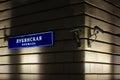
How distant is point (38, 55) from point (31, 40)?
1.50 ft

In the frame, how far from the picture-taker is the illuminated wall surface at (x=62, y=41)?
691 cm

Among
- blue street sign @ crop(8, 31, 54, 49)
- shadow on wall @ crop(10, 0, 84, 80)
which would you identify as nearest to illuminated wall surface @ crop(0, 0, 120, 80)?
shadow on wall @ crop(10, 0, 84, 80)

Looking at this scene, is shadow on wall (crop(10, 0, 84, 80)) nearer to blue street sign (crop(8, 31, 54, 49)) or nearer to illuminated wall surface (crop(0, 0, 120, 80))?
illuminated wall surface (crop(0, 0, 120, 80))

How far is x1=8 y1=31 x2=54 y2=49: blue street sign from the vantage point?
7441 millimetres

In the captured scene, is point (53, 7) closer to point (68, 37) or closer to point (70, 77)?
point (68, 37)

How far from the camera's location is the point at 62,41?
716 cm

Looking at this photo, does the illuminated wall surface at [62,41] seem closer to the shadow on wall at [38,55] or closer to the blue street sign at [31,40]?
the shadow on wall at [38,55]

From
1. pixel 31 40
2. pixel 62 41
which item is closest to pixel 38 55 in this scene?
pixel 31 40

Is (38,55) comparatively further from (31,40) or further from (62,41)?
(62,41)

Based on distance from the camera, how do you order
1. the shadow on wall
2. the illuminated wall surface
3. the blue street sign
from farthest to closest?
A: 1. the blue street sign
2. the shadow on wall
3. the illuminated wall surface

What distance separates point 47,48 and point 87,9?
1407 mm

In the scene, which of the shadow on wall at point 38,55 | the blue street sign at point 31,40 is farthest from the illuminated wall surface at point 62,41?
the blue street sign at point 31,40

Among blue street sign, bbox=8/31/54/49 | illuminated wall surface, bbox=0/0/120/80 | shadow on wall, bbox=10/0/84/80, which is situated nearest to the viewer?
illuminated wall surface, bbox=0/0/120/80

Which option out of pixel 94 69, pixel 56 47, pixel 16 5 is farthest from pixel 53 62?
pixel 16 5
